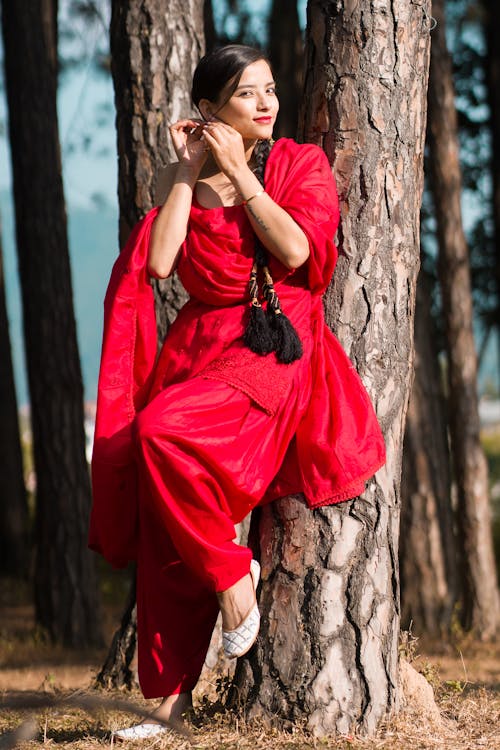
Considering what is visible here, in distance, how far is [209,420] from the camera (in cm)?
362

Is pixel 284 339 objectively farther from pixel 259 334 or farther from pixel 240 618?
pixel 240 618

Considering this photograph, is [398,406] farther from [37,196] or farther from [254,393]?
[37,196]

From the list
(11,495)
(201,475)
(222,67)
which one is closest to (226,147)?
(222,67)

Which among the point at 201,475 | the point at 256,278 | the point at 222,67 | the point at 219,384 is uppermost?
the point at 222,67

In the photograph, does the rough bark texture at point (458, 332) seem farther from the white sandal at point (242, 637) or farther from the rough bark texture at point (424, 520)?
the white sandal at point (242, 637)

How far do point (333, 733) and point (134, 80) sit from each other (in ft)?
11.3

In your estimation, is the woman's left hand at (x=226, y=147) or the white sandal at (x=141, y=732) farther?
the white sandal at (x=141, y=732)

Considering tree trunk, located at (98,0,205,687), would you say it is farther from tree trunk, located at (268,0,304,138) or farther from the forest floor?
tree trunk, located at (268,0,304,138)

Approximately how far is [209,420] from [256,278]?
0.49 metres

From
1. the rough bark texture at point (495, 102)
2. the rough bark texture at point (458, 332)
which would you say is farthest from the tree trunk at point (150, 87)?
the rough bark texture at point (495, 102)

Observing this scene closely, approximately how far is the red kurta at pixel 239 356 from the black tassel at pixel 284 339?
6 cm

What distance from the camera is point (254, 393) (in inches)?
145

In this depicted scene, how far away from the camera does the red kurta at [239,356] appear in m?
3.73

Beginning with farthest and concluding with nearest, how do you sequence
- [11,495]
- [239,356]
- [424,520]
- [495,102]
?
[495,102]
[11,495]
[424,520]
[239,356]
